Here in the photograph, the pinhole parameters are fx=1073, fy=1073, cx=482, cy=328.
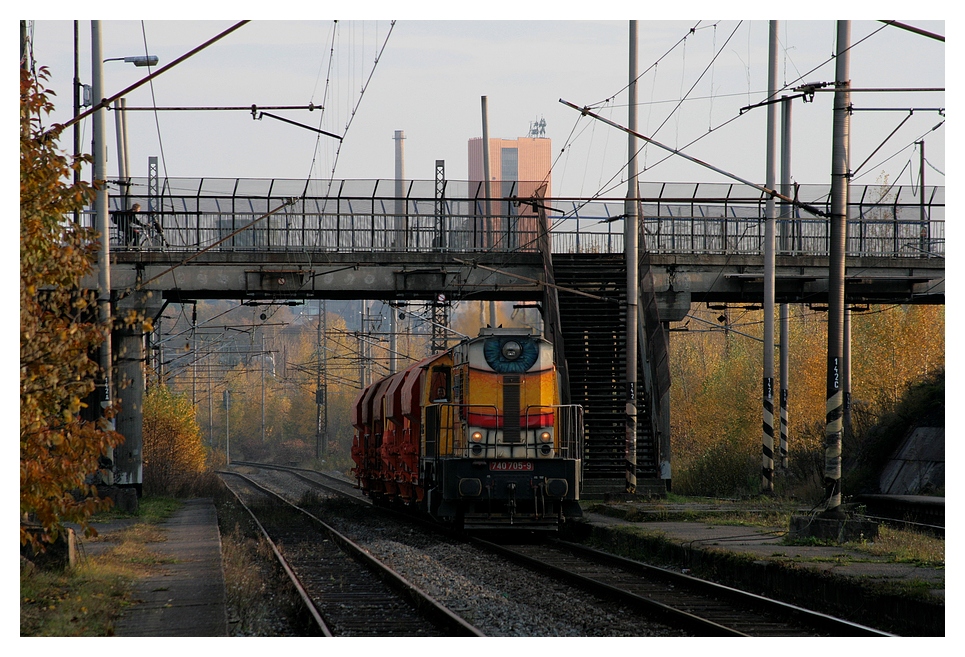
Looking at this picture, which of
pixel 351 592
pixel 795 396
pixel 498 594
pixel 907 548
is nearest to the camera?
pixel 498 594

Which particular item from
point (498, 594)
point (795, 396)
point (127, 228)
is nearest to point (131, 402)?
point (127, 228)

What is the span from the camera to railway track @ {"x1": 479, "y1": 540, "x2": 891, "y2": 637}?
38.7 feet

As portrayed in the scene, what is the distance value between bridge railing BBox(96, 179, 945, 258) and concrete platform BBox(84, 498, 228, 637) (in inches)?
464

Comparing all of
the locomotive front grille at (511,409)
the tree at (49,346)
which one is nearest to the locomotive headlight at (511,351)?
the locomotive front grille at (511,409)

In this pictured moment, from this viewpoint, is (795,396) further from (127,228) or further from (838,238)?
(838,238)

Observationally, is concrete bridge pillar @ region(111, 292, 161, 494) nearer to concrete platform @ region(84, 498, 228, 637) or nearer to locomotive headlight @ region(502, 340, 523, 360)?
concrete platform @ region(84, 498, 228, 637)

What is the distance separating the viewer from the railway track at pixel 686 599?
11.8 meters

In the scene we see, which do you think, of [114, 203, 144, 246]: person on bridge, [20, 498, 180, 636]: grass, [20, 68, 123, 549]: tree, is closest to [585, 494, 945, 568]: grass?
[20, 498, 180, 636]: grass

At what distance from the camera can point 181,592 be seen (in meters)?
14.0

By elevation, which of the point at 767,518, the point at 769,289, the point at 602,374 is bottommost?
the point at 767,518

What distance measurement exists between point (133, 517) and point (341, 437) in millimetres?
76148

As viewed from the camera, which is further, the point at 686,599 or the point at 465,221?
the point at 465,221

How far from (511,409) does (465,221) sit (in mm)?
13293

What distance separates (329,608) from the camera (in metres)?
13.8
